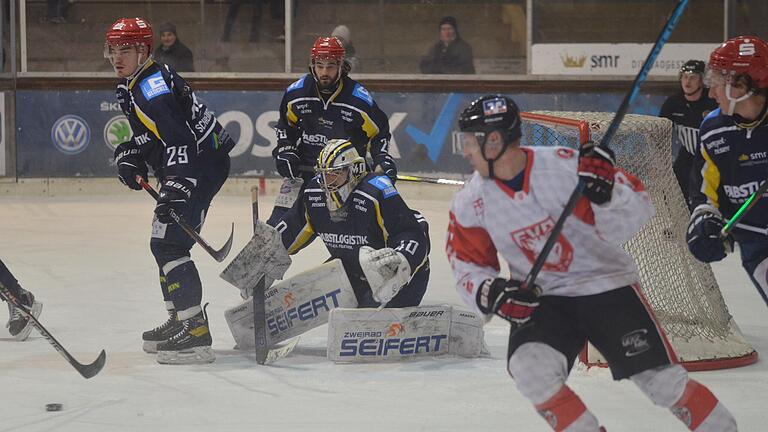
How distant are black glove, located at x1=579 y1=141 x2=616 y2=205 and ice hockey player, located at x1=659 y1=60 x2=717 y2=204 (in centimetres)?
456

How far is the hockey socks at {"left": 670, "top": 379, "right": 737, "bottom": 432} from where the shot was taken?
3.04m

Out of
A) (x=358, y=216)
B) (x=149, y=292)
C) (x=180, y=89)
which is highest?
(x=180, y=89)

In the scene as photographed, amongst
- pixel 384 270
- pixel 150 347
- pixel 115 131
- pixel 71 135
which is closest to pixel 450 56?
pixel 115 131

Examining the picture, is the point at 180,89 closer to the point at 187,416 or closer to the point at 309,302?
the point at 309,302

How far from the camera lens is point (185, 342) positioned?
4969mm

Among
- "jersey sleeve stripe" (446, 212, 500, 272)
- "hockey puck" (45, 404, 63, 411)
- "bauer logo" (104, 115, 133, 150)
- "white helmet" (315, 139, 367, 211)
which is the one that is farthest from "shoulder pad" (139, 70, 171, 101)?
"bauer logo" (104, 115, 133, 150)

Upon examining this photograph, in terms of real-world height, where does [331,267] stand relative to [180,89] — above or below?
below

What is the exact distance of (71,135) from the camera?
1050 cm

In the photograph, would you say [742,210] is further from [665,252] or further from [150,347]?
[150,347]

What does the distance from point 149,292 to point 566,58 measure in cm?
488

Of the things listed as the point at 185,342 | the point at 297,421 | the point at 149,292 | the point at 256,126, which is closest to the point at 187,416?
the point at 297,421

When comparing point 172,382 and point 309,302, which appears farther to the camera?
point 309,302

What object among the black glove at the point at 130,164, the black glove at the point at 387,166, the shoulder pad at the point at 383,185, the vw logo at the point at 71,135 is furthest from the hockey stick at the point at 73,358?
the vw logo at the point at 71,135

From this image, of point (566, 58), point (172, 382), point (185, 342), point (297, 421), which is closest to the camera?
point (297, 421)
